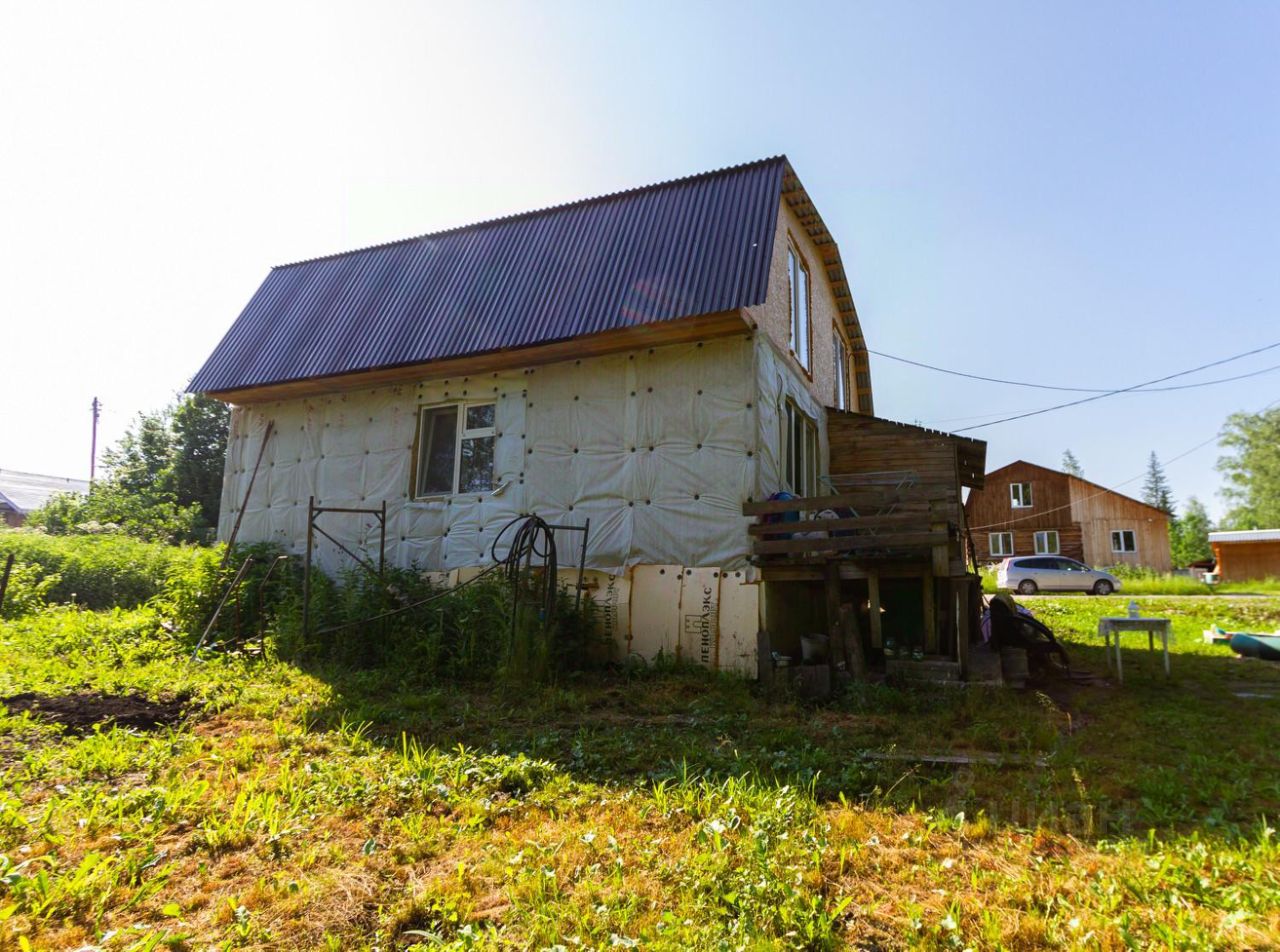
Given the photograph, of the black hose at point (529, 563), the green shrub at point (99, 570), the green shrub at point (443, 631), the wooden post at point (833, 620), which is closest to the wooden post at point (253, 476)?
the green shrub at point (443, 631)

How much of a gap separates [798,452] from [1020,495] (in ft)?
116

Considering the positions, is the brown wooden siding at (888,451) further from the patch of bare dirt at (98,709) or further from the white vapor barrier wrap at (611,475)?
the patch of bare dirt at (98,709)

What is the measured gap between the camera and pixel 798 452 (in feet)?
35.3

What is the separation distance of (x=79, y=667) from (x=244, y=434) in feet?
19.1

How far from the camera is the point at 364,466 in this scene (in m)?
11.1

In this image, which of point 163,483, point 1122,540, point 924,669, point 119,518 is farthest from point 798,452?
point 1122,540

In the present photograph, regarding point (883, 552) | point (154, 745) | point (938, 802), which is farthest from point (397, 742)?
point (883, 552)

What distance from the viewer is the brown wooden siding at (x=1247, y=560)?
3350cm

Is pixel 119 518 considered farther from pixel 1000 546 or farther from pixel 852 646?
pixel 1000 546

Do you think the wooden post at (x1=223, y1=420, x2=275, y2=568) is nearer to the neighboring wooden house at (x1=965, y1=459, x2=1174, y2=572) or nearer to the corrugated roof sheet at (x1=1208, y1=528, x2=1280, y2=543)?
the neighboring wooden house at (x1=965, y1=459, x2=1174, y2=572)

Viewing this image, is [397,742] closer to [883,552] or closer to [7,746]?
[7,746]

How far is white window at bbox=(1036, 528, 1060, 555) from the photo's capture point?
38469 mm

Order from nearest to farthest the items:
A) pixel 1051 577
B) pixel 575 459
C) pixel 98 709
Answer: pixel 98 709, pixel 575 459, pixel 1051 577

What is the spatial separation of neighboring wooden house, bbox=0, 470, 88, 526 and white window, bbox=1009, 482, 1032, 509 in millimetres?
48129
